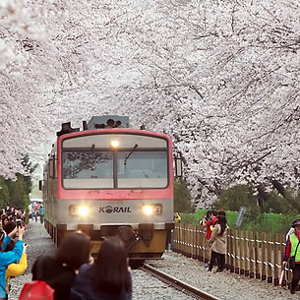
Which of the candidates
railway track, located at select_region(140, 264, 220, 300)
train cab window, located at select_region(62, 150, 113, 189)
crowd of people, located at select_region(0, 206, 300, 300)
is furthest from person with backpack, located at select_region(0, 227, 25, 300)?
train cab window, located at select_region(62, 150, 113, 189)

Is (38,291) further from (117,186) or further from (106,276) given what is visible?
(117,186)

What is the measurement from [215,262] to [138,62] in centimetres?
1452

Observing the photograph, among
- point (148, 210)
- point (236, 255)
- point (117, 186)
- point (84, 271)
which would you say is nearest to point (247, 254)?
point (236, 255)

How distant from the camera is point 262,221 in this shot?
1038 inches

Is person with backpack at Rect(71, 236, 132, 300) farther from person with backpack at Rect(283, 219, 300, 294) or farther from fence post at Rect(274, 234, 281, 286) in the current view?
fence post at Rect(274, 234, 281, 286)

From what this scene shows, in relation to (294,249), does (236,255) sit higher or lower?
lower

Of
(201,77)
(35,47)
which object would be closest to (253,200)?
(201,77)

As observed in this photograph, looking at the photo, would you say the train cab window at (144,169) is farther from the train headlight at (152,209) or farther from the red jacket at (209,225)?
the red jacket at (209,225)

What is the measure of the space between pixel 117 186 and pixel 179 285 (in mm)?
2472

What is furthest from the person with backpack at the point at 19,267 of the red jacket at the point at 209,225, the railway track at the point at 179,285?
the red jacket at the point at 209,225

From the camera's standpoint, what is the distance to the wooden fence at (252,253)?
15656 mm

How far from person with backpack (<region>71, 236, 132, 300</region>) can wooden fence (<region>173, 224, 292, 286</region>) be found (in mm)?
9926

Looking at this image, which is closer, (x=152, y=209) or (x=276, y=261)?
(x=276, y=261)

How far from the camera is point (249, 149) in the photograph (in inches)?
911
